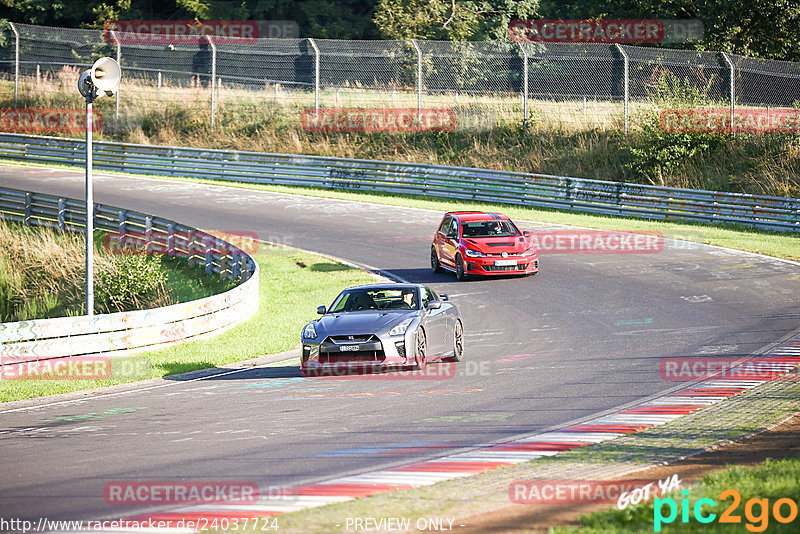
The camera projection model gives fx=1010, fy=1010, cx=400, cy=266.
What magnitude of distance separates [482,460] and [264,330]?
1086cm

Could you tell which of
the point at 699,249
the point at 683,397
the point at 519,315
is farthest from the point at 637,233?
the point at 683,397

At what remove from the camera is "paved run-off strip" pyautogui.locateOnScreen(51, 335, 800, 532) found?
7379 millimetres

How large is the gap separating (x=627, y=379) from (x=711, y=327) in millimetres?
4813

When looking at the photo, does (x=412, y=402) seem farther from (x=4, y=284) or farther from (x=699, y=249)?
(x=4, y=284)

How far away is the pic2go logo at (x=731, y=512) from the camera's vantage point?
6.69 m

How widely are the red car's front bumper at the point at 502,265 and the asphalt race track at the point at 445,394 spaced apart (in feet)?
1.11

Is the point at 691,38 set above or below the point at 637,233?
above

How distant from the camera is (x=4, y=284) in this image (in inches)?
1134
